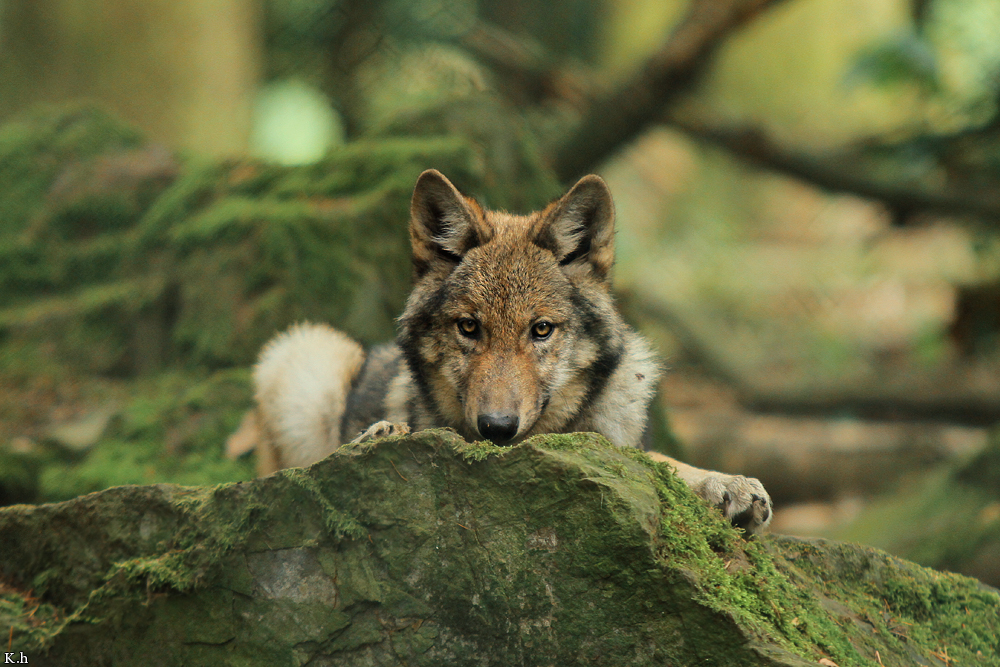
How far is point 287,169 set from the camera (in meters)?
8.98

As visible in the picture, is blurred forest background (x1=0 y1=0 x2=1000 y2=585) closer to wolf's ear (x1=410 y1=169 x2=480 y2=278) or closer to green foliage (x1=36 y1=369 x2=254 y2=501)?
green foliage (x1=36 y1=369 x2=254 y2=501)

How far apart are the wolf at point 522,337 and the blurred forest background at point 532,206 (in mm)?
2877

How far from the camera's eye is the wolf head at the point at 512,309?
4250mm

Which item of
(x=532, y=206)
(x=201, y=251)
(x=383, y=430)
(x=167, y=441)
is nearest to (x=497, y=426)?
(x=383, y=430)

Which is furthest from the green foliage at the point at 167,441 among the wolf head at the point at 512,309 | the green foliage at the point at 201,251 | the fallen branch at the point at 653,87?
the fallen branch at the point at 653,87

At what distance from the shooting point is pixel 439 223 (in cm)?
481

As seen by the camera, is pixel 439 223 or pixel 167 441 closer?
pixel 439 223

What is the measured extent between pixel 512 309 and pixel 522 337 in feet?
0.54

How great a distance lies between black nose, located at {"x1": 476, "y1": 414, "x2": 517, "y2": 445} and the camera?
12.7ft

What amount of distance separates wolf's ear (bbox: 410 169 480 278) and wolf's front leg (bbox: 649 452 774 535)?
190cm

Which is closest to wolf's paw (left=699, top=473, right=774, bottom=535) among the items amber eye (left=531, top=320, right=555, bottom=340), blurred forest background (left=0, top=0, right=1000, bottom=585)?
amber eye (left=531, top=320, right=555, bottom=340)

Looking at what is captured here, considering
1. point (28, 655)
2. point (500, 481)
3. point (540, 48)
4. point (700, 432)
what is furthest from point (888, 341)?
point (28, 655)

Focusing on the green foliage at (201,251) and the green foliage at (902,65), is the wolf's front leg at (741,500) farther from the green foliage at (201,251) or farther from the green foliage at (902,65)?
the green foliage at (902,65)

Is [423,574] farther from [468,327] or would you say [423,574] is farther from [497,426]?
[468,327]
